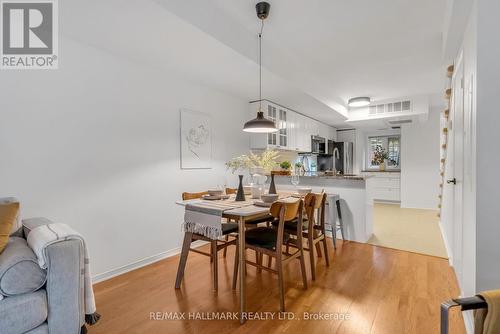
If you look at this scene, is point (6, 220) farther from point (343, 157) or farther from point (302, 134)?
point (343, 157)

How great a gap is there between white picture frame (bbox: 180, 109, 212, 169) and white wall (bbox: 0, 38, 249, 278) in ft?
0.31

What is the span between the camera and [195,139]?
11.3ft

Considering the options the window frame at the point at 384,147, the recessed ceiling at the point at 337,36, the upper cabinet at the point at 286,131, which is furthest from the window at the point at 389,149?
the recessed ceiling at the point at 337,36

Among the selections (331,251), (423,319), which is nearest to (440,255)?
(331,251)

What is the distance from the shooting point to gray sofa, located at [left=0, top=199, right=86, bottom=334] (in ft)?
4.20

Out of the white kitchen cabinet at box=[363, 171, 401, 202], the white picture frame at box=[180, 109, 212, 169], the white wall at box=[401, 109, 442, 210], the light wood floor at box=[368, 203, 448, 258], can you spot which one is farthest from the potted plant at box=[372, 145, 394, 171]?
the white picture frame at box=[180, 109, 212, 169]

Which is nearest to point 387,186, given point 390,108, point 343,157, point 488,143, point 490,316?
point 343,157

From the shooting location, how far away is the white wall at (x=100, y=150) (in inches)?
80.3

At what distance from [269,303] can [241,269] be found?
448 millimetres

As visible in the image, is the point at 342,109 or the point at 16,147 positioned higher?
the point at 342,109

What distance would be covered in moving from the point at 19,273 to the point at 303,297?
1914mm

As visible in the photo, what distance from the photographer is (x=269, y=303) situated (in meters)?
2.04

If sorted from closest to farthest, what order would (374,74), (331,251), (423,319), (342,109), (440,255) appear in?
1. (423,319)
2. (440,255)
3. (331,251)
4. (374,74)
5. (342,109)

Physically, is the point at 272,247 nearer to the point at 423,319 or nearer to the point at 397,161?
the point at 423,319
